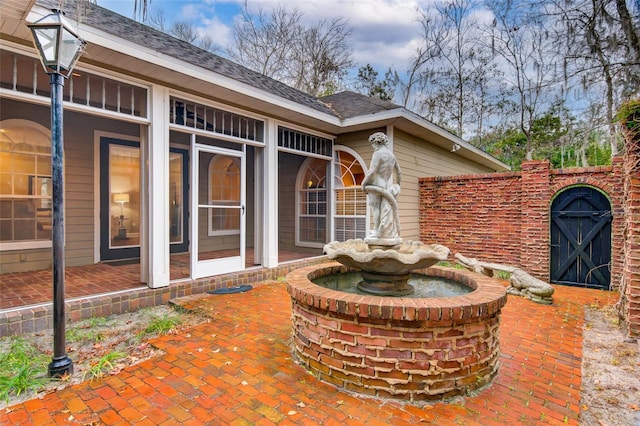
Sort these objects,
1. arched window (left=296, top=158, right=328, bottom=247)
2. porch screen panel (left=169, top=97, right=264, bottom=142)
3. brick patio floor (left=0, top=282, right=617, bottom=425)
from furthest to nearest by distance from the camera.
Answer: arched window (left=296, top=158, right=328, bottom=247)
porch screen panel (left=169, top=97, right=264, bottom=142)
brick patio floor (left=0, top=282, right=617, bottom=425)

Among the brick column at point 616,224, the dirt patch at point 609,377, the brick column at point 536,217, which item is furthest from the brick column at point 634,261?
the brick column at point 536,217

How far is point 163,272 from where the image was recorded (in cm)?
441

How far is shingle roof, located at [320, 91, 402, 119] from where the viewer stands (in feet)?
21.9

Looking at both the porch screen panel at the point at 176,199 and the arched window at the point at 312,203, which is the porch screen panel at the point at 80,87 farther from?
the arched window at the point at 312,203

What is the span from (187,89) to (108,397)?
12.8ft

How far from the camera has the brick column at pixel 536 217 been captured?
6.00m

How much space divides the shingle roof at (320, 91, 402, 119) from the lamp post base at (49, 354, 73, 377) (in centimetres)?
582

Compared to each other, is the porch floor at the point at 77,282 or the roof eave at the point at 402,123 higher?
the roof eave at the point at 402,123

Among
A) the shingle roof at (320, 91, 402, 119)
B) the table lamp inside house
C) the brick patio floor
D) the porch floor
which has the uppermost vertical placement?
the shingle roof at (320, 91, 402, 119)

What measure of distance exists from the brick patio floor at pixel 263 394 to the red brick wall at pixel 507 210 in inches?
123

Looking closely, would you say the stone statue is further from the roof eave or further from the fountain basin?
the roof eave

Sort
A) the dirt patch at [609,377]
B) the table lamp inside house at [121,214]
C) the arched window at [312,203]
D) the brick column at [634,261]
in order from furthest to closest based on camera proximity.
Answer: the arched window at [312,203] → the table lamp inside house at [121,214] → the brick column at [634,261] → the dirt patch at [609,377]

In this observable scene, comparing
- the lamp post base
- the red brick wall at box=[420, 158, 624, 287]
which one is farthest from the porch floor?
the red brick wall at box=[420, 158, 624, 287]

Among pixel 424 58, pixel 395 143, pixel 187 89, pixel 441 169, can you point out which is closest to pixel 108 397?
pixel 187 89
